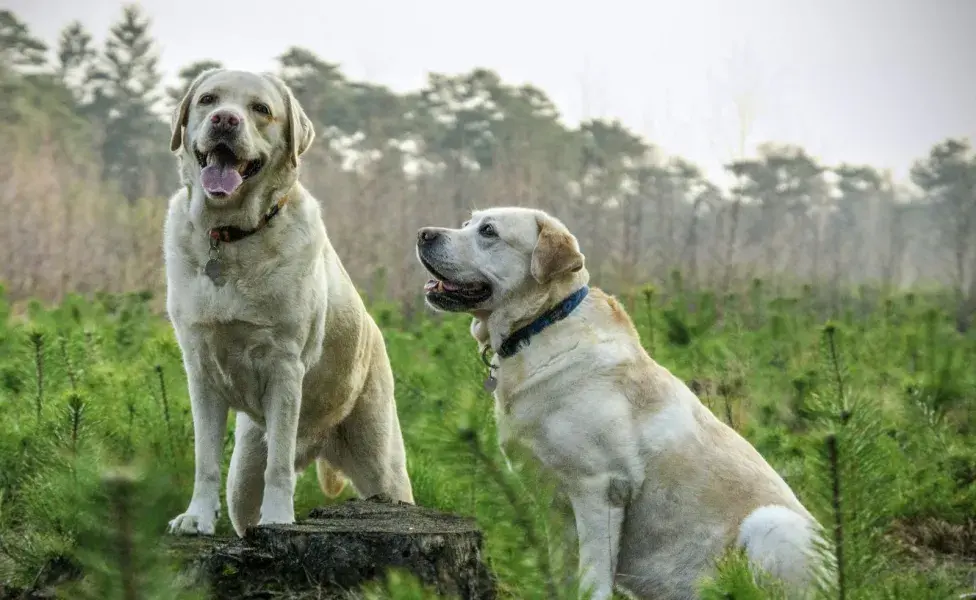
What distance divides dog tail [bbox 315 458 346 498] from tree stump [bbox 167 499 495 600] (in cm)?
145

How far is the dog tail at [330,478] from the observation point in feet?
15.3

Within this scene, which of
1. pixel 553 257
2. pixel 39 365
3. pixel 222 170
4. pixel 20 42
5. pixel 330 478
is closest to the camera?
pixel 222 170

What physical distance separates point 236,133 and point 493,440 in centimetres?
249

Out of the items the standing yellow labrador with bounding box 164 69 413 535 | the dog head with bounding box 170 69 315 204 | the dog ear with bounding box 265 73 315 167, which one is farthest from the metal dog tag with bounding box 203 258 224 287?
the dog ear with bounding box 265 73 315 167

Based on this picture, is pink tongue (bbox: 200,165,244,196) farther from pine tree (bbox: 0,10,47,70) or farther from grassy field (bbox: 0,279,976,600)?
pine tree (bbox: 0,10,47,70)

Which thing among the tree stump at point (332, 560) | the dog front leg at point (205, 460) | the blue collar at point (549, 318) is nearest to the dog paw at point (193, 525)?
the dog front leg at point (205, 460)

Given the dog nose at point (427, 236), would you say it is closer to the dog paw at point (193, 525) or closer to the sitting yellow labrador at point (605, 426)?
the sitting yellow labrador at point (605, 426)

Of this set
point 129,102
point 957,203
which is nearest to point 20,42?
point 129,102

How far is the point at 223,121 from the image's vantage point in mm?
3656

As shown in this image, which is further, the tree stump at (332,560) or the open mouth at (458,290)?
the open mouth at (458,290)

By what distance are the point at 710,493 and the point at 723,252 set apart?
1516 cm

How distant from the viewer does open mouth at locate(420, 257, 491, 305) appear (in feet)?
13.3

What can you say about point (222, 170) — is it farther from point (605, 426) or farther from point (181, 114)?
point (605, 426)

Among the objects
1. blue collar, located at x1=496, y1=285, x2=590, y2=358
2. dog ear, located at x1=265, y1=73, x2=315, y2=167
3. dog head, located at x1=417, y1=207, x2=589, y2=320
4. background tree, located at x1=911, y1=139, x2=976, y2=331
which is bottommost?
background tree, located at x1=911, y1=139, x2=976, y2=331
